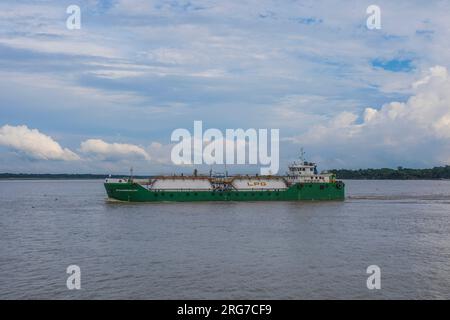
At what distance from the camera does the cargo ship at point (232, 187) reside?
72.1m

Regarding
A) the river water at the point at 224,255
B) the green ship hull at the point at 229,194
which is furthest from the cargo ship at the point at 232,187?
the river water at the point at 224,255

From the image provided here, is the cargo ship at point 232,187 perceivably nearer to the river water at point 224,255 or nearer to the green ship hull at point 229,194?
the green ship hull at point 229,194

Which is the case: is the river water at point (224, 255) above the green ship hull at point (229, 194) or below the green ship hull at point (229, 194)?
below

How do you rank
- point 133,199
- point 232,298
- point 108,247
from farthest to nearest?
1. point 133,199
2. point 108,247
3. point 232,298

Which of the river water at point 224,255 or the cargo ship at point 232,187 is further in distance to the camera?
the cargo ship at point 232,187

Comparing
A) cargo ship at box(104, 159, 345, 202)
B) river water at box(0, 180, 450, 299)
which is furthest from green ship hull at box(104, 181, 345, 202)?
river water at box(0, 180, 450, 299)

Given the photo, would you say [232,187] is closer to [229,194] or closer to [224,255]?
[229,194]

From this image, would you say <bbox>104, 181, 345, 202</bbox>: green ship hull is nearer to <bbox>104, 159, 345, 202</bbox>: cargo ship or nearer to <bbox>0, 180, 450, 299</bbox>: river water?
<bbox>104, 159, 345, 202</bbox>: cargo ship

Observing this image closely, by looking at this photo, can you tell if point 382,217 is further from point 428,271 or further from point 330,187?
point 428,271

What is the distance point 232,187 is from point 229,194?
4.51 feet

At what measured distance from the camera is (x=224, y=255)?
33000 millimetres
